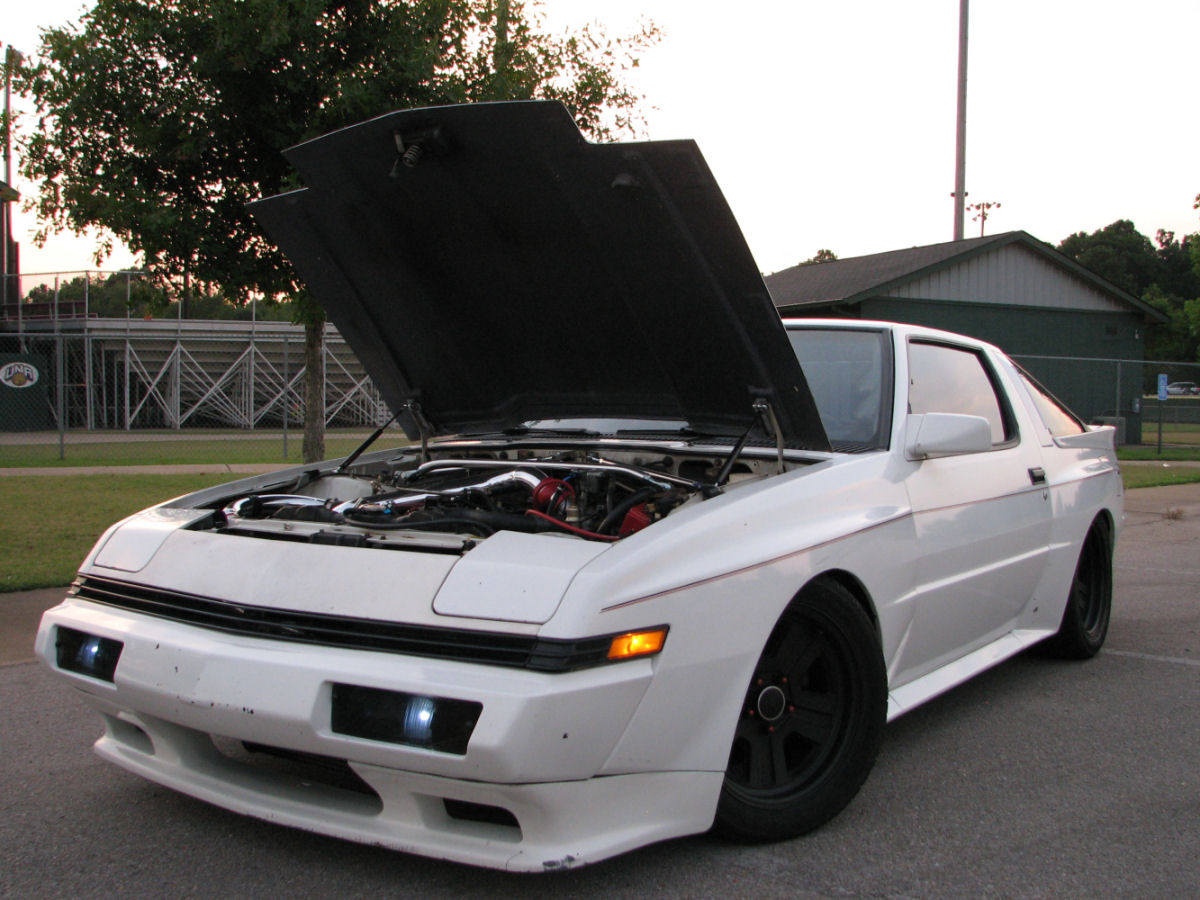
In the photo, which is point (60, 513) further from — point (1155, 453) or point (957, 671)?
point (1155, 453)

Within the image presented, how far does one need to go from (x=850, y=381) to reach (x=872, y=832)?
156cm

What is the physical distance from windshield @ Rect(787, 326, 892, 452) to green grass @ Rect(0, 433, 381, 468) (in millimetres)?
11398

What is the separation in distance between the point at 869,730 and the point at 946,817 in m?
0.37

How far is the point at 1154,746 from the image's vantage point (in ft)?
12.1

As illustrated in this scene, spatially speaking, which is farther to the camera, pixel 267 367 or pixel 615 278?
Answer: pixel 267 367

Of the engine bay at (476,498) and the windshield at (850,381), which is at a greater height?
the windshield at (850,381)

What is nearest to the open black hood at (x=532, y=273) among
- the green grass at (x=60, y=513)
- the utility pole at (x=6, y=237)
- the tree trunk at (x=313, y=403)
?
the green grass at (x=60, y=513)

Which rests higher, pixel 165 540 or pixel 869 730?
pixel 165 540

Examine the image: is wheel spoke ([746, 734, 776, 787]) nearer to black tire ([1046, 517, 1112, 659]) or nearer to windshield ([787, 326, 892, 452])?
windshield ([787, 326, 892, 452])

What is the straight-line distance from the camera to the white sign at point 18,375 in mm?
22625

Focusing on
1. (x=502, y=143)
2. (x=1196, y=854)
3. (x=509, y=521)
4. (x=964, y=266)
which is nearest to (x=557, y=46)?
(x=502, y=143)

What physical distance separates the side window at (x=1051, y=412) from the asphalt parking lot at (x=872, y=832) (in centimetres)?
119

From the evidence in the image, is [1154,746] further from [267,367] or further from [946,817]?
[267,367]

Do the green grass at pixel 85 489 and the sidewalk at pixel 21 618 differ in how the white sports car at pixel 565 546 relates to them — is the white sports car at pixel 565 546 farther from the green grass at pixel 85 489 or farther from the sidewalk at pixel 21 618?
the green grass at pixel 85 489
